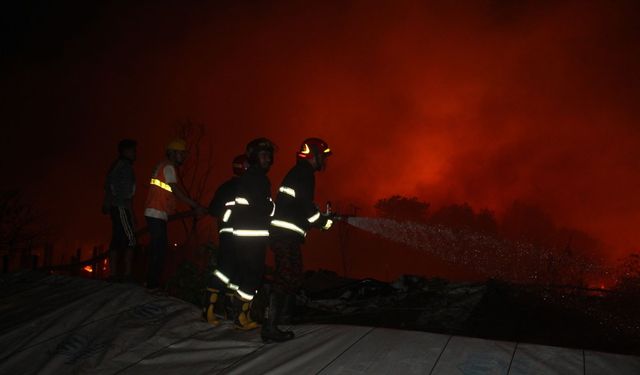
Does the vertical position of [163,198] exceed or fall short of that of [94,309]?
it exceeds it

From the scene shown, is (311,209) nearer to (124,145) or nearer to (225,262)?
(225,262)

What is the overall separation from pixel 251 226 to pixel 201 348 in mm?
1293

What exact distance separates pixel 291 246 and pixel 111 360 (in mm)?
1935

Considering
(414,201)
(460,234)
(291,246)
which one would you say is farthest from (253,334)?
(414,201)

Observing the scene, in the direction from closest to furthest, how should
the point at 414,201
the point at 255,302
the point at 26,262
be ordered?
the point at 255,302 < the point at 26,262 < the point at 414,201

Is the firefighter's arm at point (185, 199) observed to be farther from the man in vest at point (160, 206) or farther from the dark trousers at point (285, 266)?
the dark trousers at point (285, 266)

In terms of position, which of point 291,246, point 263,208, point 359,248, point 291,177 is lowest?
point 359,248

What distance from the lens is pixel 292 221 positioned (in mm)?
5320

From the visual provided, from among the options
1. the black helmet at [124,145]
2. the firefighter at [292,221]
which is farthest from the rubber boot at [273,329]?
the black helmet at [124,145]

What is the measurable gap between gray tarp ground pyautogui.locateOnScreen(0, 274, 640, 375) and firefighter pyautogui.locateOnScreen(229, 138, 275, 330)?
333 millimetres

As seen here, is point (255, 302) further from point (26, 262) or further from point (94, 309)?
point (26, 262)

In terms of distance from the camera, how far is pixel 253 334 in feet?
17.4

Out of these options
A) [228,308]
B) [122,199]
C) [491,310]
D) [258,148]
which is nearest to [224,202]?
[258,148]

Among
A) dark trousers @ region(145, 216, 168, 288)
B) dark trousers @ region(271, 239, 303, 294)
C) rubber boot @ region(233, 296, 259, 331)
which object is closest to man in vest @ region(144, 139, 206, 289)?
dark trousers @ region(145, 216, 168, 288)
